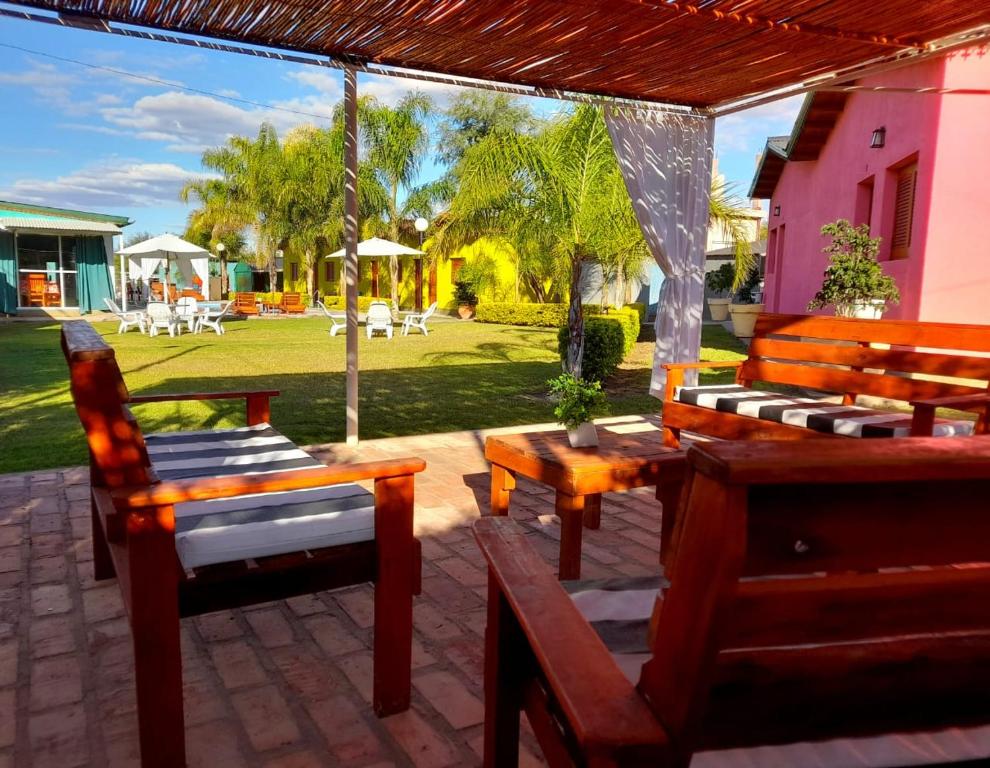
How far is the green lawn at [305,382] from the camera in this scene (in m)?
5.93

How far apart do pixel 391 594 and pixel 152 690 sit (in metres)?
0.61

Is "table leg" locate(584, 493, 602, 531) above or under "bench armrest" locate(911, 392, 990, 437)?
under

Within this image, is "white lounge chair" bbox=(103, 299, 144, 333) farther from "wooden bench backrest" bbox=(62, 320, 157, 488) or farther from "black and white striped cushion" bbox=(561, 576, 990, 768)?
"black and white striped cushion" bbox=(561, 576, 990, 768)

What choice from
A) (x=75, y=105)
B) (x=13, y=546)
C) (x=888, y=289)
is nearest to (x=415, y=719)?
(x=13, y=546)

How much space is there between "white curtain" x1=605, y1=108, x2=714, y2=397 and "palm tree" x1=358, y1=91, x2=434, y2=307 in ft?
64.6

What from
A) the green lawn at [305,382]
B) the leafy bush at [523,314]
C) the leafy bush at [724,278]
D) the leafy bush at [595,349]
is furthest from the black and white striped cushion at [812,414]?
the leafy bush at [724,278]

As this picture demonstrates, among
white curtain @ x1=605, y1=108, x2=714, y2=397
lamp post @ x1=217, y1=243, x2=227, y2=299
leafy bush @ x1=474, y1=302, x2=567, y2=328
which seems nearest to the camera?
white curtain @ x1=605, y1=108, x2=714, y2=397

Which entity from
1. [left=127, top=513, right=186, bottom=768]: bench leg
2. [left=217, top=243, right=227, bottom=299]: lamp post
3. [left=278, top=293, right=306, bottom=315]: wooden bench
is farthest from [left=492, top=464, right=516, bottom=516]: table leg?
[left=217, top=243, right=227, bottom=299]: lamp post

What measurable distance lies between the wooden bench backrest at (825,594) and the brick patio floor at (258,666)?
3.69ft

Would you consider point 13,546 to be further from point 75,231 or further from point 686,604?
point 75,231

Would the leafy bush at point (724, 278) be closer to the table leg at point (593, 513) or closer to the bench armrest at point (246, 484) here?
the table leg at point (593, 513)

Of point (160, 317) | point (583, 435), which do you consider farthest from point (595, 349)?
point (160, 317)

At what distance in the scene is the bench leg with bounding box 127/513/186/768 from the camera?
168 cm

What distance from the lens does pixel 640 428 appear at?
5.89 metres
